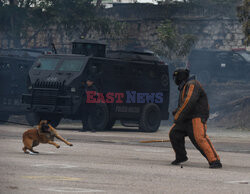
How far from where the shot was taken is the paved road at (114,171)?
385 inches

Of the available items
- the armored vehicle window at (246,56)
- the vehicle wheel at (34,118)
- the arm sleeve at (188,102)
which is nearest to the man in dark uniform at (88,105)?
the vehicle wheel at (34,118)

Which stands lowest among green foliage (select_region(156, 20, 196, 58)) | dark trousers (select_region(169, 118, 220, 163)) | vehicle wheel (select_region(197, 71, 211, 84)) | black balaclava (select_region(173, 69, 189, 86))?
vehicle wheel (select_region(197, 71, 211, 84))

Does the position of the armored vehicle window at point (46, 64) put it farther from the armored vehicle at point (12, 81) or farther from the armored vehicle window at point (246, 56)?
the armored vehicle window at point (246, 56)

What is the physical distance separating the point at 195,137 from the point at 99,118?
508 inches

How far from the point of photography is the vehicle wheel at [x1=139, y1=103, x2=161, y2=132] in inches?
1070

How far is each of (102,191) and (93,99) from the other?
16.2 meters

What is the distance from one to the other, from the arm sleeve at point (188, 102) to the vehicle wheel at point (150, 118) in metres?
13.8

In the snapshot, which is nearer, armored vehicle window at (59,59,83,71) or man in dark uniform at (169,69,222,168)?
man in dark uniform at (169,69,222,168)

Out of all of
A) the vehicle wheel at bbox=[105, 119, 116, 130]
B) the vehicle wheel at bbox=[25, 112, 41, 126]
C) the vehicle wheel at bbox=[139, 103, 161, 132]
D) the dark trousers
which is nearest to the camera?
the dark trousers

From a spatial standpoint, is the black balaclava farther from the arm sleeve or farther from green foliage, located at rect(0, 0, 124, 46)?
green foliage, located at rect(0, 0, 124, 46)

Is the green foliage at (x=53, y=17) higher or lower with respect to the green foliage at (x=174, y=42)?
higher

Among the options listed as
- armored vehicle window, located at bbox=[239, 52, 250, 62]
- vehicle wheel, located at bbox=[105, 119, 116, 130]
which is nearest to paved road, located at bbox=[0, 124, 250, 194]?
vehicle wheel, located at bbox=[105, 119, 116, 130]

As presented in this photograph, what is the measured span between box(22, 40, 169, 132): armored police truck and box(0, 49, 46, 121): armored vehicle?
89.5 inches

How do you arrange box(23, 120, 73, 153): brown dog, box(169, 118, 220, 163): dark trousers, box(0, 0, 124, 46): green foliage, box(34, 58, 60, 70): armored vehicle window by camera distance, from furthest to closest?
box(0, 0, 124, 46): green foliage → box(34, 58, 60, 70): armored vehicle window → box(23, 120, 73, 153): brown dog → box(169, 118, 220, 163): dark trousers
